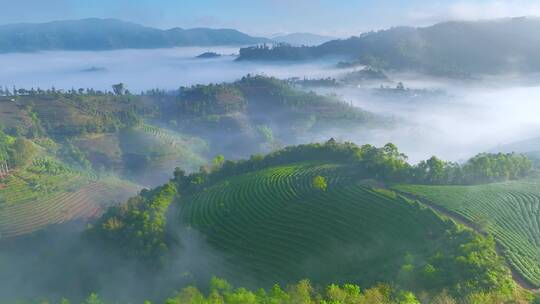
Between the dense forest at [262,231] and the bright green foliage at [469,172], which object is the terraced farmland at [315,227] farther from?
the bright green foliage at [469,172]

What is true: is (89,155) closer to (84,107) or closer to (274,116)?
(84,107)

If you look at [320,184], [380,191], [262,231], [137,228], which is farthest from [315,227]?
[137,228]

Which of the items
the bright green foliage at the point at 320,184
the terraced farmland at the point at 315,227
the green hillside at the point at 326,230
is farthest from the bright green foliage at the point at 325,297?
the bright green foliage at the point at 320,184

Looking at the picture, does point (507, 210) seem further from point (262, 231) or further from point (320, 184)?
point (262, 231)

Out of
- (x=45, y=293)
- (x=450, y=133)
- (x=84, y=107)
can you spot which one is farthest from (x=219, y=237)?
(x=450, y=133)

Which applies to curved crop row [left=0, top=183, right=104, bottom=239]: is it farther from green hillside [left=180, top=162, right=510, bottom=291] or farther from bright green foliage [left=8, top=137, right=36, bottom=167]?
green hillside [left=180, top=162, right=510, bottom=291]
